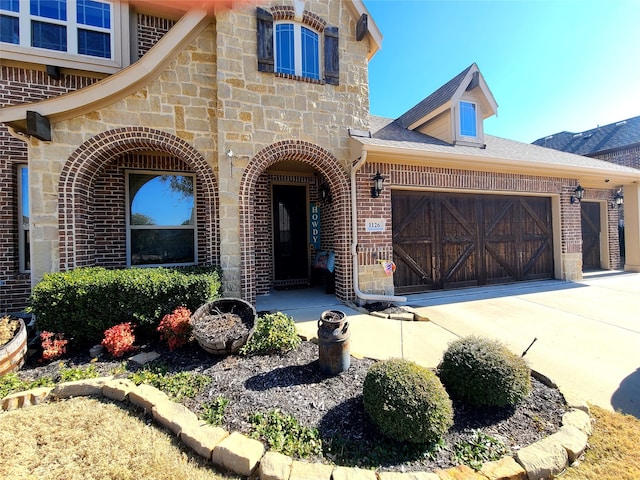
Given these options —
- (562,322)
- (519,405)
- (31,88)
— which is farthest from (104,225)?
(562,322)

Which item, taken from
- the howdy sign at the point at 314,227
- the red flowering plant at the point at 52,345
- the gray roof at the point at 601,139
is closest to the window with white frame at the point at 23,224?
the red flowering plant at the point at 52,345

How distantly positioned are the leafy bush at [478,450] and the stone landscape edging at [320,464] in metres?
0.06

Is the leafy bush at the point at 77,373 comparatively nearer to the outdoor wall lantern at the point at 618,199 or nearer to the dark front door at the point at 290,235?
the dark front door at the point at 290,235

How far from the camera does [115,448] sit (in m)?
2.21

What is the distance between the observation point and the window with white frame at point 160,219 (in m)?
5.86

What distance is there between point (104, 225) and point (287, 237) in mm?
4131

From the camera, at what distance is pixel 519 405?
263 cm

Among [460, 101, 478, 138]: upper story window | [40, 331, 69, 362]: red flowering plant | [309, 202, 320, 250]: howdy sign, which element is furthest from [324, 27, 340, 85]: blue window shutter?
[40, 331, 69, 362]: red flowering plant

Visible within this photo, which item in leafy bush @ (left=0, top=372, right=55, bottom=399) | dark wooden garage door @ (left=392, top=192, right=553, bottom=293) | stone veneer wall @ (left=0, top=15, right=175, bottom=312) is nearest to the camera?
leafy bush @ (left=0, top=372, right=55, bottom=399)

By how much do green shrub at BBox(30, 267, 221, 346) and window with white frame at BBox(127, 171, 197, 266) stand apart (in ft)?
5.74

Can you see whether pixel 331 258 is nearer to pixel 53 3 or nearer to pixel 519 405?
pixel 519 405

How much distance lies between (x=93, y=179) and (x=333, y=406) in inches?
230

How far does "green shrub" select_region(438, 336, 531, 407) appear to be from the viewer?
8.18 feet

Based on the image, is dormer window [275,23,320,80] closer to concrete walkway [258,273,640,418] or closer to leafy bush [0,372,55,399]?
concrete walkway [258,273,640,418]
